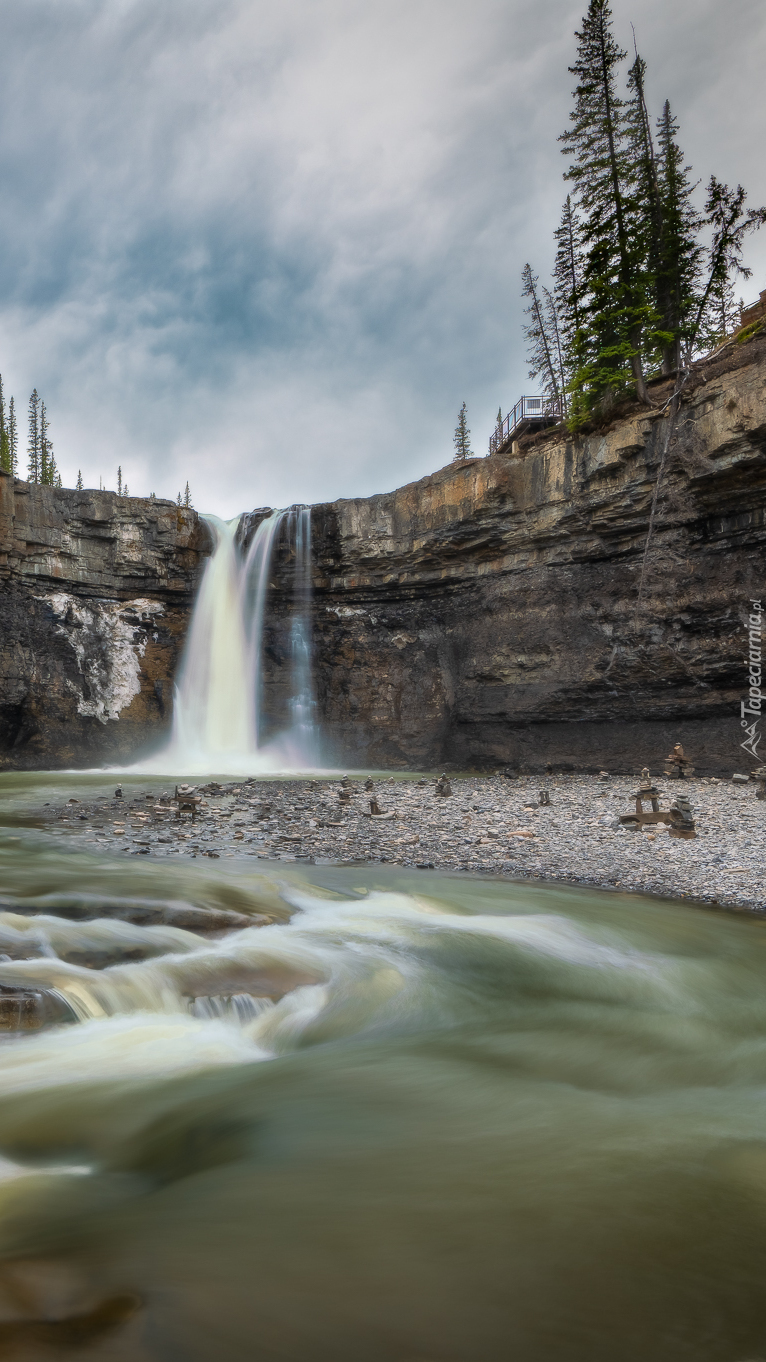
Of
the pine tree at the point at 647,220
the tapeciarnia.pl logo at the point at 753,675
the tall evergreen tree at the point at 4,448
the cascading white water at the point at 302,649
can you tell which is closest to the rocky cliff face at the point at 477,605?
the tapeciarnia.pl logo at the point at 753,675

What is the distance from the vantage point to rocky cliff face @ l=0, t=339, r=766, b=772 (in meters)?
15.6

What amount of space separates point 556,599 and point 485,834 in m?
11.2

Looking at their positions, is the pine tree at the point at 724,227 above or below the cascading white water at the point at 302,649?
above

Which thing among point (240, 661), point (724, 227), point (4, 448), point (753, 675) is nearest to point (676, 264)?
point (724, 227)

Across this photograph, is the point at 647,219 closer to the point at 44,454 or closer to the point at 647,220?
the point at 647,220

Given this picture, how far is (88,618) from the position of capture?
22.9 m

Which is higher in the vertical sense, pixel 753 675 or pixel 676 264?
pixel 676 264

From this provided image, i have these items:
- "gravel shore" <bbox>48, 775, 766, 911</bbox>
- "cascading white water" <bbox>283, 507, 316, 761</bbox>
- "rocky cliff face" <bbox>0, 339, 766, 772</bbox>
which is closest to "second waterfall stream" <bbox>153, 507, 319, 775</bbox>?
"cascading white water" <bbox>283, 507, 316, 761</bbox>

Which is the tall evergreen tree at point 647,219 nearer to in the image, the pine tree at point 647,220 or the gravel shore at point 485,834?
the pine tree at point 647,220

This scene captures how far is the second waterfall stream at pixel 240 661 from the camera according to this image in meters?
23.3

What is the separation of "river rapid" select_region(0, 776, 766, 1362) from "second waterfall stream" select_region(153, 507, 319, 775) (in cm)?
1726

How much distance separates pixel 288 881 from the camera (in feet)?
22.2

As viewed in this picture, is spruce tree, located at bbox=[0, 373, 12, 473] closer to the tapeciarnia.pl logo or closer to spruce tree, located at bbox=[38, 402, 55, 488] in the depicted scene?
spruce tree, located at bbox=[38, 402, 55, 488]

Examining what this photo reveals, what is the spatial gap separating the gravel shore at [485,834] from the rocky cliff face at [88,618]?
9.81 metres
